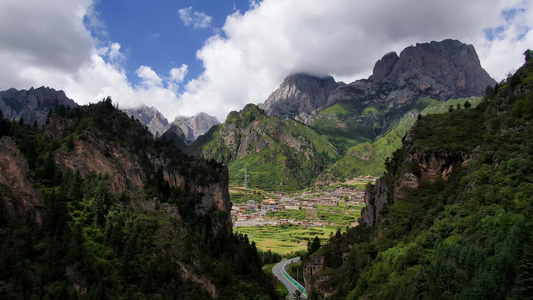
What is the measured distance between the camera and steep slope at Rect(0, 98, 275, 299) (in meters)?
53.8

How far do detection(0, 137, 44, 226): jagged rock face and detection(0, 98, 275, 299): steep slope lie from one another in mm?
166

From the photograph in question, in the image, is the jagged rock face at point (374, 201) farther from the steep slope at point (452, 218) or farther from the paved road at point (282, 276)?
the paved road at point (282, 276)

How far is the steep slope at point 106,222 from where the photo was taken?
176 feet

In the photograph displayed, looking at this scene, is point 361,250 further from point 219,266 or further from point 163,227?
point 163,227

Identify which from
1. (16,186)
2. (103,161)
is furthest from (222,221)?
(16,186)

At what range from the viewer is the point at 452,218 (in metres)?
49.0

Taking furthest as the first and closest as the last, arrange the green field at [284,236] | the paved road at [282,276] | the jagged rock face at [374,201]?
the green field at [284,236]
the paved road at [282,276]
the jagged rock face at [374,201]

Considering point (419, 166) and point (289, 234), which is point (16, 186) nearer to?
point (419, 166)

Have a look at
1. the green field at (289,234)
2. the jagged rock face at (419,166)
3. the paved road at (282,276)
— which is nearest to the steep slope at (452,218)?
the jagged rock face at (419,166)

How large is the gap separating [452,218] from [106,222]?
56.1 meters

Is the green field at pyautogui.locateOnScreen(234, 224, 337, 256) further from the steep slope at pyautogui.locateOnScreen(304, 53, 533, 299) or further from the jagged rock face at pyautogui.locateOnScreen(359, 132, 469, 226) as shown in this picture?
the jagged rock face at pyautogui.locateOnScreen(359, 132, 469, 226)

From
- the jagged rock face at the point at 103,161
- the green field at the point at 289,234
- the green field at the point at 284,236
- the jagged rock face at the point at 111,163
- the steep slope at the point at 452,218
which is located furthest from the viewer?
the green field at the point at 289,234

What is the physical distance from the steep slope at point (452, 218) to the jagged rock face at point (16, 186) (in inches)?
1999

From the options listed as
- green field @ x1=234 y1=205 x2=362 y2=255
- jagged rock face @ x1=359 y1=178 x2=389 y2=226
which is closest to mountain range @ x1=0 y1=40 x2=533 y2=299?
jagged rock face @ x1=359 y1=178 x2=389 y2=226
